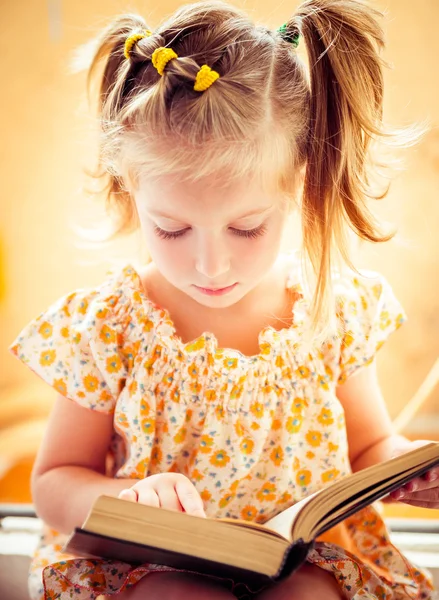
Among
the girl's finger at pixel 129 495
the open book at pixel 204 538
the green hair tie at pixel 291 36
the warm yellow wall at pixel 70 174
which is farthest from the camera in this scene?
the warm yellow wall at pixel 70 174

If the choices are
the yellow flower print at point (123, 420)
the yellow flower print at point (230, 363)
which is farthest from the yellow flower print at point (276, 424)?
the yellow flower print at point (123, 420)

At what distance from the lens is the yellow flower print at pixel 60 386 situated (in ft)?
3.15

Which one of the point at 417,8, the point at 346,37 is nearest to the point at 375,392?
the point at 346,37

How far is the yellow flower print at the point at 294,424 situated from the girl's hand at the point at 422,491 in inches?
6.0

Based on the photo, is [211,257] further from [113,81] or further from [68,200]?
[68,200]

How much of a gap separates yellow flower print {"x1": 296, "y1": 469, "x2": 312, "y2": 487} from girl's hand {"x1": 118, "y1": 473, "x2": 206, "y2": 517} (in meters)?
0.24

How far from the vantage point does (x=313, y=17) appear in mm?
849

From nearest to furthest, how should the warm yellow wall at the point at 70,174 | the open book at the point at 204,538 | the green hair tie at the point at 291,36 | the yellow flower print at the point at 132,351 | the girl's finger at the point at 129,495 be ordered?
the open book at the point at 204,538
the girl's finger at the point at 129,495
the green hair tie at the point at 291,36
the yellow flower print at the point at 132,351
the warm yellow wall at the point at 70,174

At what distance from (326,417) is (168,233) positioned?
1.15 feet

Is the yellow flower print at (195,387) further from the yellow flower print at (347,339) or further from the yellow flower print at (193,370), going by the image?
the yellow flower print at (347,339)

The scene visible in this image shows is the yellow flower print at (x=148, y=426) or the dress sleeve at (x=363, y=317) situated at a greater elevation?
the dress sleeve at (x=363, y=317)

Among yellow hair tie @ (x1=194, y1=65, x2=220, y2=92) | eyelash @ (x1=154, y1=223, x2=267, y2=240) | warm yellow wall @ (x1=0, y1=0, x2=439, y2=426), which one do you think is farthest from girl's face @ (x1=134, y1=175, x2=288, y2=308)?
warm yellow wall @ (x1=0, y1=0, x2=439, y2=426)

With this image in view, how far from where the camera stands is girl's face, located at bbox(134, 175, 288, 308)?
0.81 metres

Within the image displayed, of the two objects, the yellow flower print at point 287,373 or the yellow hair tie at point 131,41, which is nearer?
the yellow hair tie at point 131,41
